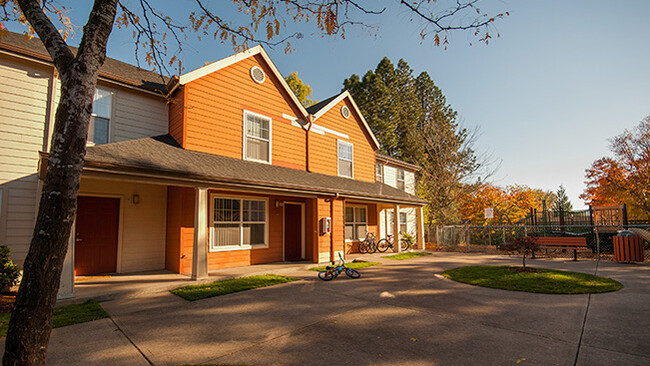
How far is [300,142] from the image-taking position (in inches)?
509

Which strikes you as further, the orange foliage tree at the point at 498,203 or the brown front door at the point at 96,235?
the orange foliage tree at the point at 498,203

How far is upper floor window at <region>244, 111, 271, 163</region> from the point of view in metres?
11.1

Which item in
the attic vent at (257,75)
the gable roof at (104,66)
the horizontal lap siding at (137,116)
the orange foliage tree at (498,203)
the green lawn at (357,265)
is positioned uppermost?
the attic vent at (257,75)

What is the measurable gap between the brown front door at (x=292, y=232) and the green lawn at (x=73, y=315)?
6.82 metres

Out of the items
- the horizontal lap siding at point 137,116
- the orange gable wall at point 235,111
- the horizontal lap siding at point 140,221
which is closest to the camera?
the horizontal lap siding at point 140,221

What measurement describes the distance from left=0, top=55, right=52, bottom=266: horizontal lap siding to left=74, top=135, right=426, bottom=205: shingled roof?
1.96 metres

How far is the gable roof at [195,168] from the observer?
6785 millimetres

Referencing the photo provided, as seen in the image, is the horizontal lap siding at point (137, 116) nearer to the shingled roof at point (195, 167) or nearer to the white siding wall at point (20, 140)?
the shingled roof at point (195, 167)

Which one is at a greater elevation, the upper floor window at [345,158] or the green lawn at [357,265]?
the upper floor window at [345,158]

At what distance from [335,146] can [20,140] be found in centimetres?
1049

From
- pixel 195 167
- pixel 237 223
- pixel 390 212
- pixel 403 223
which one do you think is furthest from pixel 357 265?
pixel 403 223

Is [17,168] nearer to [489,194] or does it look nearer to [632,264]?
[632,264]

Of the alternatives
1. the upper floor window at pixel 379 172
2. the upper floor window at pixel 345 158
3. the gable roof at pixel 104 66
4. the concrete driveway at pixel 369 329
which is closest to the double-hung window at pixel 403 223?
the upper floor window at pixel 379 172

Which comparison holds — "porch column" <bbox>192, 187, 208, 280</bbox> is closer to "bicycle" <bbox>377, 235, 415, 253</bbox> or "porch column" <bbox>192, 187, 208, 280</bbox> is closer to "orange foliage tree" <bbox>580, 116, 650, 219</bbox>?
"bicycle" <bbox>377, 235, 415, 253</bbox>
